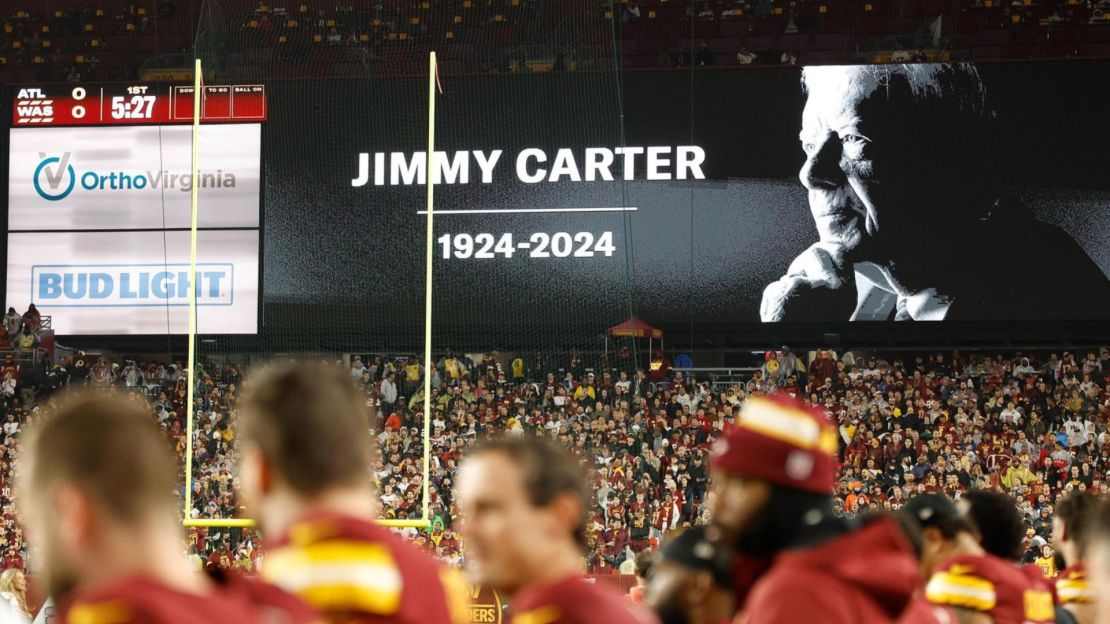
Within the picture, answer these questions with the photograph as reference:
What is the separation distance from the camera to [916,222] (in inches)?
998

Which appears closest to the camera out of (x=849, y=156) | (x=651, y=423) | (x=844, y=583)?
(x=844, y=583)

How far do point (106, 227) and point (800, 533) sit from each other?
2610 centimetres

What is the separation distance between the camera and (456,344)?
25.4 meters

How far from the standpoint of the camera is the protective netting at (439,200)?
24938 mm

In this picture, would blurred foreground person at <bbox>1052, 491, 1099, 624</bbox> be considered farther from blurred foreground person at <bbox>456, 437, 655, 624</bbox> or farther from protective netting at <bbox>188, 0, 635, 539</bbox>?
protective netting at <bbox>188, 0, 635, 539</bbox>

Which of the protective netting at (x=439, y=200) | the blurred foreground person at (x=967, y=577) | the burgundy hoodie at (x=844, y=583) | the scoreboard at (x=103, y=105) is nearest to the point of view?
the burgundy hoodie at (x=844, y=583)

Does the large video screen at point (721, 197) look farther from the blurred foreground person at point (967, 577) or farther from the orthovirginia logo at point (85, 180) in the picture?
the blurred foreground person at point (967, 577)

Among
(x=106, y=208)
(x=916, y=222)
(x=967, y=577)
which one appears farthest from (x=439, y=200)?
(x=967, y=577)

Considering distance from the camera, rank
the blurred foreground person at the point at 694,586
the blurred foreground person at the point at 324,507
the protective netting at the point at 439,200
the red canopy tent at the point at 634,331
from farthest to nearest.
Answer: the protective netting at the point at 439,200 < the red canopy tent at the point at 634,331 < the blurred foreground person at the point at 694,586 < the blurred foreground person at the point at 324,507

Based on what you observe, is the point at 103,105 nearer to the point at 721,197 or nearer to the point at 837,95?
the point at 721,197

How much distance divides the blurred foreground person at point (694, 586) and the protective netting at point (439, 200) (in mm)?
21225

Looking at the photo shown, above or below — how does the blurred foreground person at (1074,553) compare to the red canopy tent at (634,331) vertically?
below

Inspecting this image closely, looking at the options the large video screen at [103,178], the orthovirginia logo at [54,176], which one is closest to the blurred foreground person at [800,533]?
the large video screen at [103,178]

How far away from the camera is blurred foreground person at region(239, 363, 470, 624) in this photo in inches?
81.7
